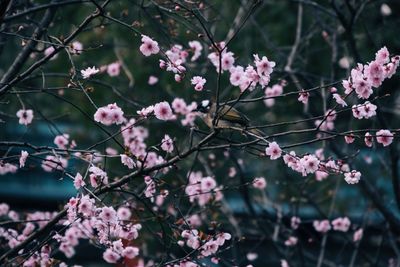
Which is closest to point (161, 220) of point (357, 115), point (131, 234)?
point (131, 234)

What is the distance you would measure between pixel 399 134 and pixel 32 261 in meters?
2.79

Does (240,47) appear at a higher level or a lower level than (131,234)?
higher

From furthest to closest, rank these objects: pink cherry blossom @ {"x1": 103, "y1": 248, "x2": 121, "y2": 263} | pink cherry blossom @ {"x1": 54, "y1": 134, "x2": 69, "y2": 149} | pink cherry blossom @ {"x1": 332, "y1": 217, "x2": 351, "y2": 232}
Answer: pink cherry blossom @ {"x1": 332, "y1": 217, "x2": 351, "y2": 232} → pink cherry blossom @ {"x1": 54, "y1": 134, "x2": 69, "y2": 149} → pink cherry blossom @ {"x1": 103, "y1": 248, "x2": 121, "y2": 263}

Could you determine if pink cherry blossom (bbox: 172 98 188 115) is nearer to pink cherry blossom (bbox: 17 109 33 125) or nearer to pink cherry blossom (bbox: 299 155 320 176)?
pink cherry blossom (bbox: 17 109 33 125)

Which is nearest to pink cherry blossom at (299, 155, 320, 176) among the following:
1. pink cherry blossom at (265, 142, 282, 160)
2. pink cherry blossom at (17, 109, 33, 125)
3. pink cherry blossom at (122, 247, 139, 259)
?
pink cherry blossom at (265, 142, 282, 160)

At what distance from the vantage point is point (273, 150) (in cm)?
397

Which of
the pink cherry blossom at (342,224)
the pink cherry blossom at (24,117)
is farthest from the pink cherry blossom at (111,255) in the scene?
the pink cherry blossom at (342,224)

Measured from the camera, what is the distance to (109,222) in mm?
4082

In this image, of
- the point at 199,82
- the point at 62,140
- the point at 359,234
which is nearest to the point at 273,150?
the point at 199,82

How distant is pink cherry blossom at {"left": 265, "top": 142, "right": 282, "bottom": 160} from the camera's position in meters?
3.94

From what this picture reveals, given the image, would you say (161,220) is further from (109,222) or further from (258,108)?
(258,108)

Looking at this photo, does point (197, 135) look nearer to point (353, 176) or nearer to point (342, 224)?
point (342, 224)

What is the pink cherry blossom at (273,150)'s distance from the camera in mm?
3939

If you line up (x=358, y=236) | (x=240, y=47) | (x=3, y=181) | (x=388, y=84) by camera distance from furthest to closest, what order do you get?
(x=3, y=181) → (x=240, y=47) → (x=388, y=84) → (x=358, y=236)
